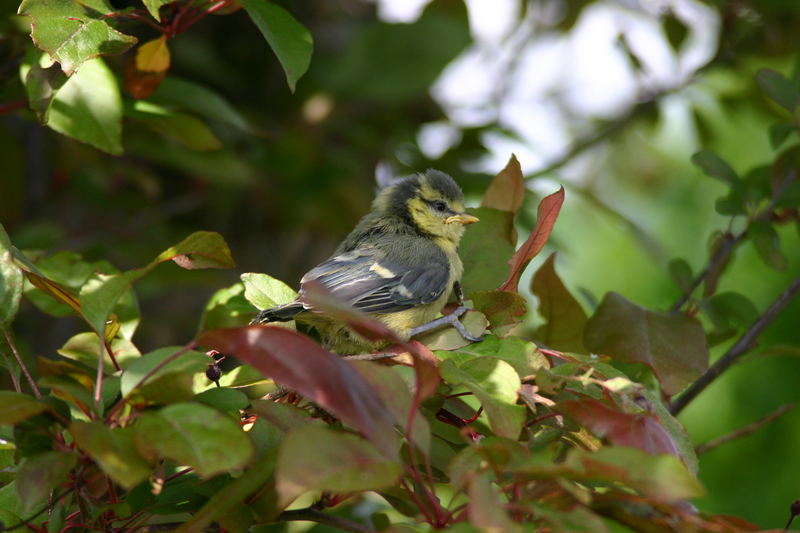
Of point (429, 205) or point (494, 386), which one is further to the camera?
point (429, 205)

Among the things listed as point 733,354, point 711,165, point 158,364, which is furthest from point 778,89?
point 158,364

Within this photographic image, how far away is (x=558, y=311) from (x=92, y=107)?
1.20 meters

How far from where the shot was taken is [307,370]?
116 centimetres

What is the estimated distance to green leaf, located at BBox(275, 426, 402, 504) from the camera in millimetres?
1031

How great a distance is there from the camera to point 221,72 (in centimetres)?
387

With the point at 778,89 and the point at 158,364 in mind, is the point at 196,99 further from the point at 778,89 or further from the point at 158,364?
the point at 778,89

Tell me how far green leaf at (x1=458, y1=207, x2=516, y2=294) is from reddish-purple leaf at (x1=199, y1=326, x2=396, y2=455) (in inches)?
33.2

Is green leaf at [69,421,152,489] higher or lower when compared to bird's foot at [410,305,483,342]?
higher

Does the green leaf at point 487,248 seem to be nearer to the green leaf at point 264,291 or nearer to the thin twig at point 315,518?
the green leaf at point 264,291

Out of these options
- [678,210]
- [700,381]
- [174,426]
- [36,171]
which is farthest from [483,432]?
[678,210]

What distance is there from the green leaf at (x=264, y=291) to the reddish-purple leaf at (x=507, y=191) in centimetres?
56

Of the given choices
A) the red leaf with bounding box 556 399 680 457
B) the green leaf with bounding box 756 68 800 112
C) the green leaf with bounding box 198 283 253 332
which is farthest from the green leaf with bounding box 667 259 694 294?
the green leaf with bounding box 198 283 253 332

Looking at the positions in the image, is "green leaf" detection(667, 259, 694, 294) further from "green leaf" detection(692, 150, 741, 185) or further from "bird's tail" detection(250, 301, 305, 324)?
"bird's tail" detection(250, 301, 305, 324)

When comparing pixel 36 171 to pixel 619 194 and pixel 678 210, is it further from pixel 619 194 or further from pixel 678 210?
pixel 619 194
